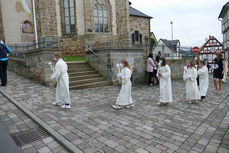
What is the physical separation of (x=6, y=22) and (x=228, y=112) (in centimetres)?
2110

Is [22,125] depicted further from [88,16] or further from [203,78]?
[88,16]

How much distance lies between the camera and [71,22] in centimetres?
1744

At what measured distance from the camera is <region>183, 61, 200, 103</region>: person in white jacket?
6738mm

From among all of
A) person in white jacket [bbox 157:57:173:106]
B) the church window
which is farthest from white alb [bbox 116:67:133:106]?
the church window

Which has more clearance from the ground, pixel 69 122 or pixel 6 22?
pixel 6 22

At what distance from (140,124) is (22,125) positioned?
298 cm

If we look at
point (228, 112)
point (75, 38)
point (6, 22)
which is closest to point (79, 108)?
point (228, 112)

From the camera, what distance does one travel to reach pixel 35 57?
31.9 feet

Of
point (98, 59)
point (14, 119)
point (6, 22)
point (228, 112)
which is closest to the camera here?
point (14, 119)

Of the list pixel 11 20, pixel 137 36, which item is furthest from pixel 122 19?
pixel 11 20

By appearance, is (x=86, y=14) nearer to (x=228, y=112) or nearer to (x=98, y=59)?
(x=98, y=59)

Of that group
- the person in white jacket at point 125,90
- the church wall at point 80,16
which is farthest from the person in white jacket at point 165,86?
the church wall at point 80,16

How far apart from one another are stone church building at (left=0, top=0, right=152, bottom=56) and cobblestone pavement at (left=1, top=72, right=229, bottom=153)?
10645 millimetres

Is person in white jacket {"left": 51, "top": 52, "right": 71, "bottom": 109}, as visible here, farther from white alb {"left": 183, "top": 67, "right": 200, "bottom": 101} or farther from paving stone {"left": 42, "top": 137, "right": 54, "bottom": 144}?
white alb {"left": 183, "top": 67, "right": 200, "bottom": 101}
